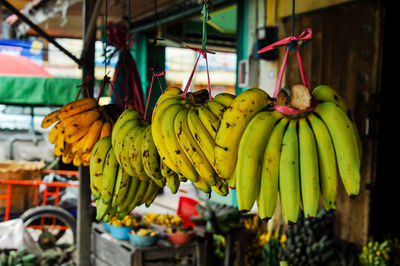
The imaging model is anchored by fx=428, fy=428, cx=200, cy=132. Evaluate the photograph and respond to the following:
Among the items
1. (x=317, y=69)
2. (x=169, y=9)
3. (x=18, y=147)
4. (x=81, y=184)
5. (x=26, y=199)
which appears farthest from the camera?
(x=18, y=147)

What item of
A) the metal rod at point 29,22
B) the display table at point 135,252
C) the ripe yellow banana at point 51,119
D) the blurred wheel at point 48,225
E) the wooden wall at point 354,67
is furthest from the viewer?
the blurred wheel at point 48,225

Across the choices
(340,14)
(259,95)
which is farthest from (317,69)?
(259,95)

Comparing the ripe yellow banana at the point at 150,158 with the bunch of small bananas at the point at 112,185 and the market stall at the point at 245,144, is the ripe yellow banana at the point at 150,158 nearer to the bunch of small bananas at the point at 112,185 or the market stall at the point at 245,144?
the market stall at the point at 245,144

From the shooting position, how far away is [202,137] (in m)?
1.17

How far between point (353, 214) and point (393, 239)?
0.50 metres

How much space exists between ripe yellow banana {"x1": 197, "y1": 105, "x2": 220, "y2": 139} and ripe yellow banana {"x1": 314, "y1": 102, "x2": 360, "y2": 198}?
0.28 metres

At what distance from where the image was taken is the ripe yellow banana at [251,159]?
102 centimetres

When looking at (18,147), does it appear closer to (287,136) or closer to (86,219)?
(86,219)

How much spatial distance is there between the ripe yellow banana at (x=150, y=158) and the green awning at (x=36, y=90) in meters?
3.83

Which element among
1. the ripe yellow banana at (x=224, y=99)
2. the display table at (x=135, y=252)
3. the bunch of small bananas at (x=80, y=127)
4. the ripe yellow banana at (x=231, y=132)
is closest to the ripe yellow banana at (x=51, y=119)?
the bunch of small bananas at (x=80, y=127)

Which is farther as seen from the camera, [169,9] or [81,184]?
[169,9]

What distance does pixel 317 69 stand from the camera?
3863 mm

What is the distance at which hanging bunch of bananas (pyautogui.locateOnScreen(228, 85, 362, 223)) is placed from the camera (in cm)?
100

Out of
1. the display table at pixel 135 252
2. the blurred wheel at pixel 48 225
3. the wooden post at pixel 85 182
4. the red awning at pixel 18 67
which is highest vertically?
the red awning at pixel 18 67
